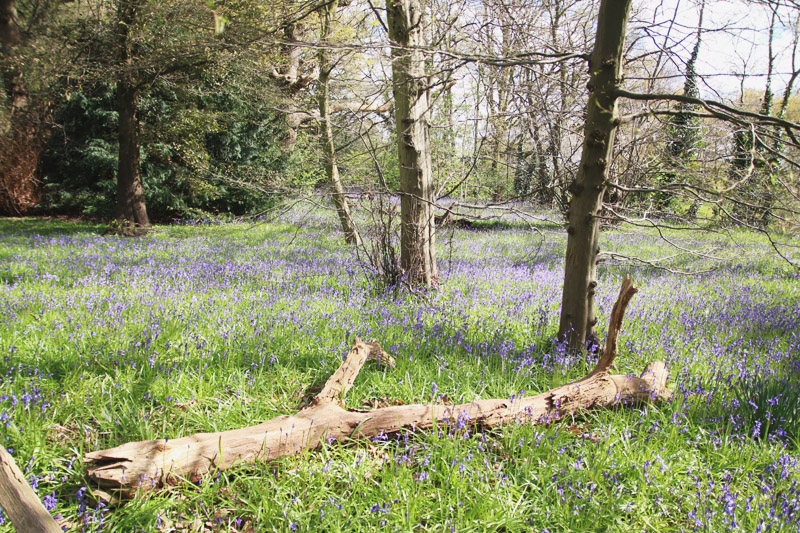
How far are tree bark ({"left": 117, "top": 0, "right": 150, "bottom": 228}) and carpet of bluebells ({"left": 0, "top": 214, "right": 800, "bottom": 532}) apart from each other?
6.18 meters

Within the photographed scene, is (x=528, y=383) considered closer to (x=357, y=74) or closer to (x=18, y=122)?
(x=357, y=74)

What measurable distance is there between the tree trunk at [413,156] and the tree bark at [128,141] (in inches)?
316

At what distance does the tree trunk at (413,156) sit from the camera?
5.34m

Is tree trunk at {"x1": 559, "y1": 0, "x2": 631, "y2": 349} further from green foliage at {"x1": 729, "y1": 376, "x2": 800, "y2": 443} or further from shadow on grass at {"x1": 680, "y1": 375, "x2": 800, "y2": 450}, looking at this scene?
green foliage at {"x1": 729, "y1": 376, "x2": 800, "y2": 443}

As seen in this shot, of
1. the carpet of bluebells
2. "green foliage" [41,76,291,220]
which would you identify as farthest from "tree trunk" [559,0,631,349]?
"green foliage" [41,76,291,220]

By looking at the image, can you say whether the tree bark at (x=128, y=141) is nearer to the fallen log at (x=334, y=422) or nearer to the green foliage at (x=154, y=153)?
the green foliage at (x=154, y=153)

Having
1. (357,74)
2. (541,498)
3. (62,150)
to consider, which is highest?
(357,74)

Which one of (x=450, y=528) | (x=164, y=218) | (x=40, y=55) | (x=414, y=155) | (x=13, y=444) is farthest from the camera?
(x=164, y=218)

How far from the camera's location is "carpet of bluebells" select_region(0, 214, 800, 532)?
2.11m

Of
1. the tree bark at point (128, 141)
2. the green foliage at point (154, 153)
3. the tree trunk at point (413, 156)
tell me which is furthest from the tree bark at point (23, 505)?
the green foliage at point (154, 153)

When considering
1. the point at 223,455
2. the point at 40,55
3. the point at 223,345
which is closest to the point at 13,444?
the point at 223,455

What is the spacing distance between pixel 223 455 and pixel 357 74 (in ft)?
33.6

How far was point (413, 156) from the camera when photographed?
217 inches

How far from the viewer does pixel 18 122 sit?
13.7 meters
